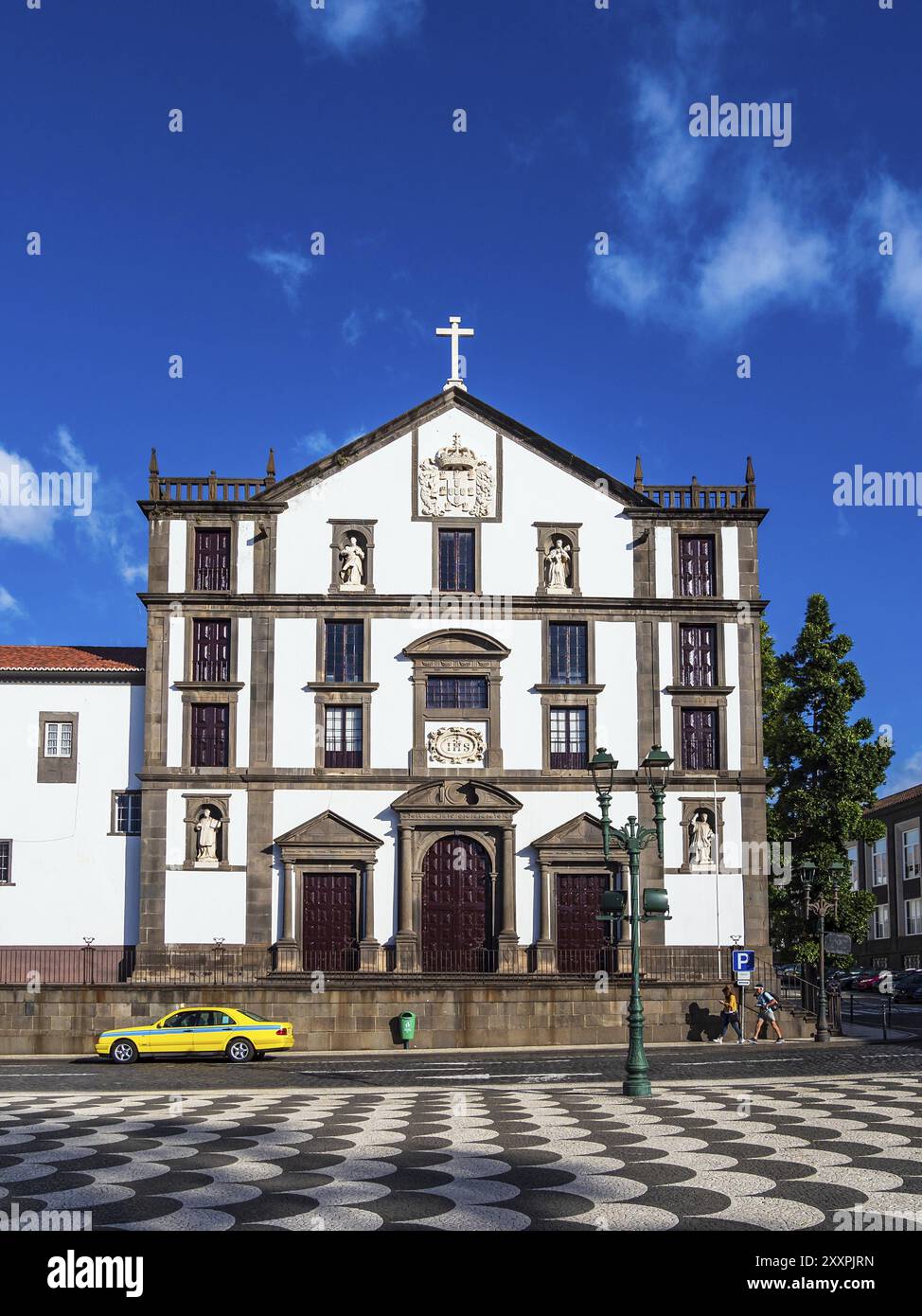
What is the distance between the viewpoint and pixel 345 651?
44.2 meters

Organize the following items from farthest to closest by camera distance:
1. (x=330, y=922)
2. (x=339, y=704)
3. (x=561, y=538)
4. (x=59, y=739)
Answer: (x=561, y=538), (x=59, y=739), (x=339, y=704), (x=330, y=922)

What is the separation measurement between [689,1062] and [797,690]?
21.6 m

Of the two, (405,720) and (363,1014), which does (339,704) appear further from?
(363,1014)

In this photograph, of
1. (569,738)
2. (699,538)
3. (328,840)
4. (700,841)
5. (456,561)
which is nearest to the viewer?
(328,840)

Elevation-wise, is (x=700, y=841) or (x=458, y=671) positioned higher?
(x=458, y=671)

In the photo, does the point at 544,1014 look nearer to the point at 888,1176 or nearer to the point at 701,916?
the point at 701,916

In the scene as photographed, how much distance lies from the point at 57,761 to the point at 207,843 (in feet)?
19.8

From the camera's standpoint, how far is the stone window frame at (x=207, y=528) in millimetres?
44281

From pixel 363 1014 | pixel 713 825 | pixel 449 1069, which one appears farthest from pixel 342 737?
pixel 449 1069

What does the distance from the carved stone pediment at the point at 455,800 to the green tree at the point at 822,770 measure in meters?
10.5

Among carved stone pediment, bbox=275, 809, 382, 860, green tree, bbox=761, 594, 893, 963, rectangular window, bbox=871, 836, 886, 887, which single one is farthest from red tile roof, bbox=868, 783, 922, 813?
carved stone pediment, bbox=275, 809, 382, 860

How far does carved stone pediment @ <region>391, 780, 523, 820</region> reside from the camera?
4281cm

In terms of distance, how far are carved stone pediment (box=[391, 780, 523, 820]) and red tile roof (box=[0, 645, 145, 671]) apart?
394 inches
